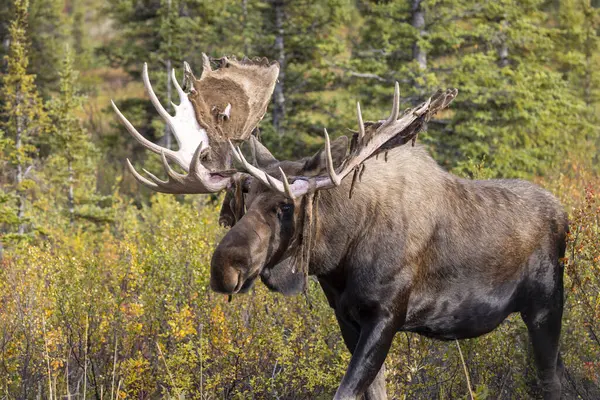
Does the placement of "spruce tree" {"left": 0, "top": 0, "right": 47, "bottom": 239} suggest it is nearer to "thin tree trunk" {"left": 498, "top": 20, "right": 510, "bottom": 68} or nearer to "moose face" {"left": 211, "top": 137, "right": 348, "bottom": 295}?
"thin tree trunk" {"left": 498, "top": 20, "right": 510, "bottom": 68}

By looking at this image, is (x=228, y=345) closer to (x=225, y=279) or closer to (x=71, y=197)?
(x=225, y=279)

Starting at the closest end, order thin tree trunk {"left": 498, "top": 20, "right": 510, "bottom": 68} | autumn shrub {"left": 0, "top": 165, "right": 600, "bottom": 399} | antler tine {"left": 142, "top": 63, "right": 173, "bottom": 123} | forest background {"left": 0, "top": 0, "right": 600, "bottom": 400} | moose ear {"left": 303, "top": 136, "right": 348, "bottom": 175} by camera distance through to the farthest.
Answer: moose ear {"left": 303, "top": 136, "right": 348, "bottom": 175}
antler tine {"left": 142, "top": 63, "right": 173, "bottom": 123}
autumn shrub {"left": 0, "top": 165, "right": 600, "bottom": 399}
forest background {"left": 0, "top": 0, "right": 600, "bottom": 400}
thin tree trunk {"left": 498, "top": 20, "right": 510, "bottom": 68}

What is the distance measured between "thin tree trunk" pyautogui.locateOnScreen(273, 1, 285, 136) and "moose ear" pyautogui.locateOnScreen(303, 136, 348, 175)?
13.9 meters

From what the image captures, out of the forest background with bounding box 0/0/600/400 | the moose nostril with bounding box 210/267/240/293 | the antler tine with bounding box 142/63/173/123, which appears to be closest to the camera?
the moose nostril with bounding box 210/267/240/293

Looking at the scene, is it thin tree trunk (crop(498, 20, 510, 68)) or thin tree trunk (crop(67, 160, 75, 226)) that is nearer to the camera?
thin tree trunk (crop(67, 160, 75, 226))

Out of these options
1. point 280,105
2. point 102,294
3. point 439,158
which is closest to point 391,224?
point 102,294

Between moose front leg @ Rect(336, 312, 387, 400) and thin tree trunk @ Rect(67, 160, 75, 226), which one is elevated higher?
moose front leg @ Rect(336, 312, 387, 400)

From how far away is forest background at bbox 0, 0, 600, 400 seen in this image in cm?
616

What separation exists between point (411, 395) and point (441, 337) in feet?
3.63

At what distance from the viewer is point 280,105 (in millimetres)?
19234

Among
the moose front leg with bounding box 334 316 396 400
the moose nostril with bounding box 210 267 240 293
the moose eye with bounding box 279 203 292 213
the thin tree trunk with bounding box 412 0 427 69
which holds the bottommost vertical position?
the thin tree trunk with bounding box 412 0 427 69

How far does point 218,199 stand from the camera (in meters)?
16.7

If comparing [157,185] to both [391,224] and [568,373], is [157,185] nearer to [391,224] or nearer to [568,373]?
[391,224]

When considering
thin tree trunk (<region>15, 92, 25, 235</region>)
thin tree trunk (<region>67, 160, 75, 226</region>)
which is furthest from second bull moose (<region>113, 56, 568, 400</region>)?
thin tree trunk (<region>67, 160, 75, 226</region>)
